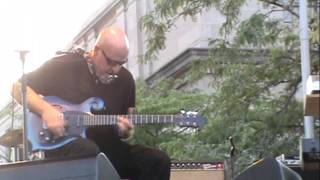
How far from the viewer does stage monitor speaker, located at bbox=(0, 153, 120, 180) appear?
3025mm

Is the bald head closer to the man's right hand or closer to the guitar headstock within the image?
the man's right hand

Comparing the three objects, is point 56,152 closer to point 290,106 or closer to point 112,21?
point 290,106

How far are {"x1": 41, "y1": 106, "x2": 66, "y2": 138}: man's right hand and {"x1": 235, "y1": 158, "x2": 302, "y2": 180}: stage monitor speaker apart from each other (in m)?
0.95

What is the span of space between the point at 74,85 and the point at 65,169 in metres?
0.87

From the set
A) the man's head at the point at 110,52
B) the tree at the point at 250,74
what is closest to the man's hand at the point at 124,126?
the man's head at the point at 110,52

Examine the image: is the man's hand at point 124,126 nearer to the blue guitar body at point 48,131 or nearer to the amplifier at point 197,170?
the blue guitar body at point 48,131

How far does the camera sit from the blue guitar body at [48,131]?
357cm

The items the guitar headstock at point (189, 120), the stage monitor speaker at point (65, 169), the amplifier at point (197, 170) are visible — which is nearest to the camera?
the stage monitor speaker at point (65, 169)

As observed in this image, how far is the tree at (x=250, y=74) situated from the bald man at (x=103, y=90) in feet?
19.3

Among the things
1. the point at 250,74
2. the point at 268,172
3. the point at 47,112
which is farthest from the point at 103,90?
the point at 250,74

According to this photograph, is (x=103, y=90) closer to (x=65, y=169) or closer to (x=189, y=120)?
(x=189, y=120)

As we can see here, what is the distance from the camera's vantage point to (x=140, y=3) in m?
25.3

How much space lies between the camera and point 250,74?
10.2m

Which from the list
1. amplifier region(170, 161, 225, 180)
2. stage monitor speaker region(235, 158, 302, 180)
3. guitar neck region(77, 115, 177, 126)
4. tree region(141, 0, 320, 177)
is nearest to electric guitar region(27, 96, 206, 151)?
guitar neck region(77, 115, 177, 126)
